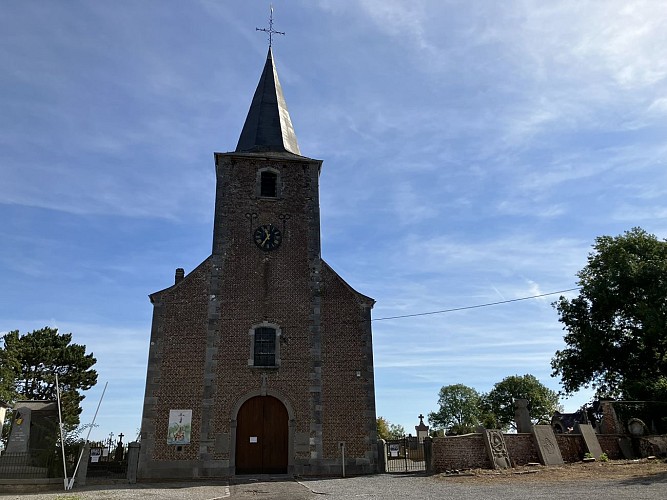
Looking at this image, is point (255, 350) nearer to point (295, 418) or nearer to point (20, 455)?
point (295, 418)

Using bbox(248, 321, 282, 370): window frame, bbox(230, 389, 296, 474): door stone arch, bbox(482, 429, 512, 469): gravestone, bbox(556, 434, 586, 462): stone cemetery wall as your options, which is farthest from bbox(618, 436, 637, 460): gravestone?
bbox(248, 321, 282, 370): window frame

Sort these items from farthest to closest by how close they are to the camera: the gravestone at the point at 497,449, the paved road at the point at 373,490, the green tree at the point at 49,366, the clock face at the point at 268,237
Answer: the green tree at the point at 49,366, the clock face at the point at 268,237, the gravestone at the point at 497,449, the paved road at the point at 373,490

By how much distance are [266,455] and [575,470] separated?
379 inches

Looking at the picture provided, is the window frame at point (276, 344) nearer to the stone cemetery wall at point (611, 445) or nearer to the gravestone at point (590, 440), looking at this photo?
the gravestone at point (590, 440)

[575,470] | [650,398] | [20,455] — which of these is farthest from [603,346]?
[20,455]

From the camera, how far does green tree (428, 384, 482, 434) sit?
201 ft

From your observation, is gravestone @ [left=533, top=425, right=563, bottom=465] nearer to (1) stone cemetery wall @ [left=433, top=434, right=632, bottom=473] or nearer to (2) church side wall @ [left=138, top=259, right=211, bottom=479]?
(1) stone cemetery wall @ [left=433, top=434, right=632, bottom=473]

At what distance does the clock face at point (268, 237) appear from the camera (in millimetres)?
20328

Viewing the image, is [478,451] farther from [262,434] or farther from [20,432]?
[20,432]

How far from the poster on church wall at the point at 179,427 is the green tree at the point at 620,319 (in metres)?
18.9

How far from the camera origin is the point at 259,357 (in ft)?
61.1

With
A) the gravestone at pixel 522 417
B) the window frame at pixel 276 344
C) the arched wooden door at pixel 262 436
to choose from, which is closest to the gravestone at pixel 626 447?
the gravestone at pixel 522 417

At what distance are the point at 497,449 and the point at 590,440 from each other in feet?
14.6

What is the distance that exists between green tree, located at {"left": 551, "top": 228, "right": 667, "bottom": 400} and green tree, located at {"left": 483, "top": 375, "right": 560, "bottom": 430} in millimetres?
25053
